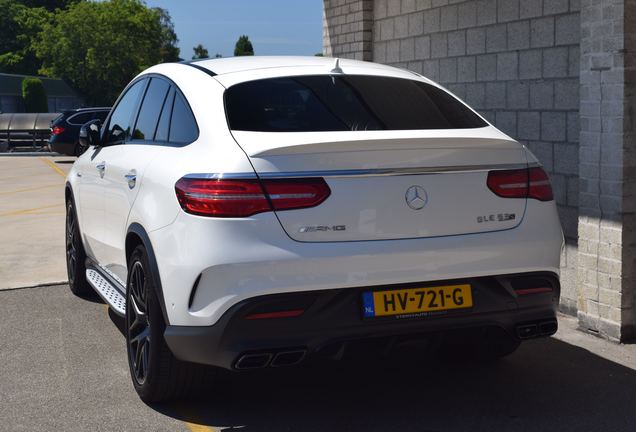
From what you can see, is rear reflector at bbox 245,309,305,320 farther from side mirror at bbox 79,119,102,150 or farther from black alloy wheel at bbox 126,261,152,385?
side mirror at bbox 79,119,102,150

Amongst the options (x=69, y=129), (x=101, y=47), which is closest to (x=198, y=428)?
(x=69, y=129)

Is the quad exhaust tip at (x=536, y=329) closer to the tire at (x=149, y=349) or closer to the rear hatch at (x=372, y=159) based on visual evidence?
the rear hatch at (x=372, y=159)

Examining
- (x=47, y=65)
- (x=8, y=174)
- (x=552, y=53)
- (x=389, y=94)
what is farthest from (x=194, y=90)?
(x=47, y=65)

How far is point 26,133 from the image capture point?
33.3m

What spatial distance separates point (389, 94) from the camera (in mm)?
4953

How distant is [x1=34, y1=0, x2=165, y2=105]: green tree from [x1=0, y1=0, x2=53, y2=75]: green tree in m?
13.6

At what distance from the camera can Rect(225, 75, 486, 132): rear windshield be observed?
4.53m

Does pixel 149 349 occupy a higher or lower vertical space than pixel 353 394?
higher

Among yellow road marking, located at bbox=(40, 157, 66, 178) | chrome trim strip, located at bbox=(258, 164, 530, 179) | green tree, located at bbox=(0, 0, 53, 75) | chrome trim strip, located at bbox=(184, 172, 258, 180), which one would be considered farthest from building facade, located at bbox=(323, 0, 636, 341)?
green tree, located at bbox=(0, 0, 53, 75)

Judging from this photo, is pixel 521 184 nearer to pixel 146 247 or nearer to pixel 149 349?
pixel 146 247

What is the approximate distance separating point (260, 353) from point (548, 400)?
169 cm

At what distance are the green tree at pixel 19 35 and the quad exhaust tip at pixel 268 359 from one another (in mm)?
87670

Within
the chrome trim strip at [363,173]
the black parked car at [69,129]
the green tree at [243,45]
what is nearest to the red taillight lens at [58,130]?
the black parked car at [69,129]

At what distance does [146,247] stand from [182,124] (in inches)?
27.1
